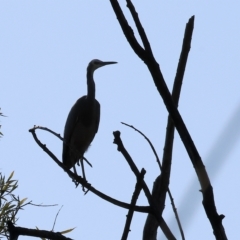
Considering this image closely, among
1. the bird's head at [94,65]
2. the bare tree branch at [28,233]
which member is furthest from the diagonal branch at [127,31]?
the bird's head at [94,65]

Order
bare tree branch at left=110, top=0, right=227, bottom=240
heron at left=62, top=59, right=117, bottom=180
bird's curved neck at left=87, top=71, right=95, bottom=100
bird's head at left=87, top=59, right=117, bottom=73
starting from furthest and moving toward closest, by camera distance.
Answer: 1. bird's head at left=87, top=59, right=117, bottom=73
2. bird's curved neck at left=87, top=71, right=95, bottom=100
3. heron at left=62, top=59, right=117, bottom=180
4. bare tree branch at left=110, top=0, right=227, bottom=240

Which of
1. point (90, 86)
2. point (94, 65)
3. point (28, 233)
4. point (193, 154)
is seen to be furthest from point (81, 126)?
point (193, 154)

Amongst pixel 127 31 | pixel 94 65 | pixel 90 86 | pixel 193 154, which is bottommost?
pixel 193 154

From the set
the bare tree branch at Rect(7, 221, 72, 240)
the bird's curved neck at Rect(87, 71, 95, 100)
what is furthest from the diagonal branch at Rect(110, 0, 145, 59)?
the bird's curved neck at Rect(87, 71, 95, 100)

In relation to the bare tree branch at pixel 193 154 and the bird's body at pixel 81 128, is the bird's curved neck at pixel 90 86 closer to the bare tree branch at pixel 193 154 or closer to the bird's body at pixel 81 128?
the bird's body at pixel 81 128

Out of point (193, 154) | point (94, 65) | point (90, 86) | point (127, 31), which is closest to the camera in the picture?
point (193, 154)

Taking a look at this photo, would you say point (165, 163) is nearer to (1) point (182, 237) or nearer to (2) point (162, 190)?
(2) point (162, 190)

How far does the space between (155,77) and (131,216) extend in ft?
1.02

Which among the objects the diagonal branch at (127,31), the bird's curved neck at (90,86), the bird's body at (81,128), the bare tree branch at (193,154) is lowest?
the bare tree branch at (193,154)

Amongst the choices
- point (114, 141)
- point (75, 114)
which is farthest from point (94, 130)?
point (114, 141)

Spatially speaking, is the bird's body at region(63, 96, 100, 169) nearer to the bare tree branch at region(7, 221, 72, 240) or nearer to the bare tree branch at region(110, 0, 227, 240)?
the bare tree branch at region(7, 221, 72, 240)

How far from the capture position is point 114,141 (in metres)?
1.40

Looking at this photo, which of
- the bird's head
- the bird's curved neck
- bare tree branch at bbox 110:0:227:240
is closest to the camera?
bare tree branch at bbox 110:0:227:240

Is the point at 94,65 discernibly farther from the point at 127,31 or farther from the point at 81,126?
the point at 127,31
